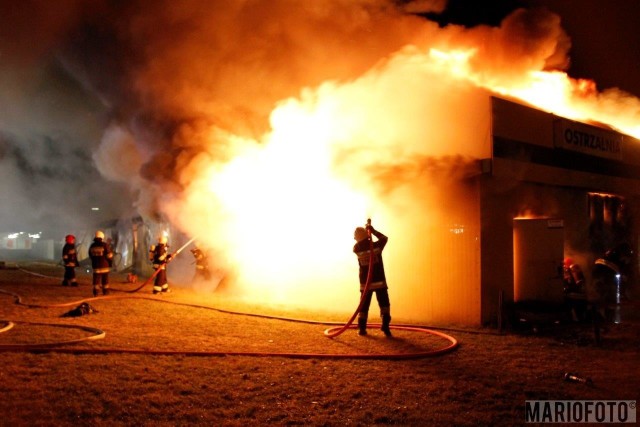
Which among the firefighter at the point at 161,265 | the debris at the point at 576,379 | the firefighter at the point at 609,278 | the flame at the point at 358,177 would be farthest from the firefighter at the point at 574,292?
the firefighter at the point at 161,265

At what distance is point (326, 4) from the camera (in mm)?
12477

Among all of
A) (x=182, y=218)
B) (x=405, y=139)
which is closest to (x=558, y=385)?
(x=405, y=139)

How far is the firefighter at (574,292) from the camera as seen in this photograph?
9570 mm

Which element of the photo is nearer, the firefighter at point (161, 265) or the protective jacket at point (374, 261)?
the protective jacket at point (374, 261)

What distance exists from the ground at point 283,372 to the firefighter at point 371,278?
268mm

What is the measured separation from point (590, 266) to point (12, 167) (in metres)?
34.2

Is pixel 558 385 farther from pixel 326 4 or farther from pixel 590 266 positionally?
pixel 326 4

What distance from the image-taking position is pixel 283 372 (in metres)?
5.65

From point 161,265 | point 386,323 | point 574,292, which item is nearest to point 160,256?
point 161,265

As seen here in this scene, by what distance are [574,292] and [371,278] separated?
450 centimetres

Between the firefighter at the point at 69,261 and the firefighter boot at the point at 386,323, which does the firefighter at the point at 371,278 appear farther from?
the firefighter at the point at 69,261

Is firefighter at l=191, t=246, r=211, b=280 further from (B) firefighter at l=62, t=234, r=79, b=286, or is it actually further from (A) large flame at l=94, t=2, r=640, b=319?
(B) firefighter at l=62, t=234, r=79, b=286

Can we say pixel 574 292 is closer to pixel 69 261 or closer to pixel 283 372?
pixel 283 372

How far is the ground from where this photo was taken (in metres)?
4.43
